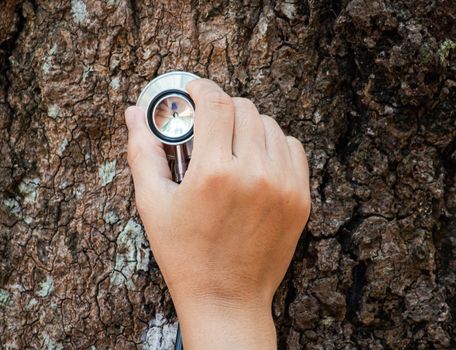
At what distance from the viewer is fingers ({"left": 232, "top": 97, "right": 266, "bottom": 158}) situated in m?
1.58

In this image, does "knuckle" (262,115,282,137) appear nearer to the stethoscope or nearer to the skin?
the skin

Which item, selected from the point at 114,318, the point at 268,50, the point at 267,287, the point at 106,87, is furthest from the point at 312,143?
the point at 114,318

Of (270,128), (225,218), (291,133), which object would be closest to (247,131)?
(270,128)

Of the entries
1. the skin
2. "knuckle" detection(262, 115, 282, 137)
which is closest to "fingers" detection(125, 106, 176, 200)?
the skin

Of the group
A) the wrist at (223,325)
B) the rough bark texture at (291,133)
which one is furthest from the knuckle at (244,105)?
the wrist at (223,325)

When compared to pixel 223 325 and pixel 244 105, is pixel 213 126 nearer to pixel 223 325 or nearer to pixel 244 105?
pixel 244 105

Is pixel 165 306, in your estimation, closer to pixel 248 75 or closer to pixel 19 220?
pixel 19 220

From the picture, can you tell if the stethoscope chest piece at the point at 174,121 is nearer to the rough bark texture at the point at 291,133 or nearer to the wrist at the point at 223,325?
the rough bark texture at the point at 291,133

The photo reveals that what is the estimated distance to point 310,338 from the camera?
1927 mm

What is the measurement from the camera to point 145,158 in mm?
1691

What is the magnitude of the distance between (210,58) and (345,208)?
51 cm

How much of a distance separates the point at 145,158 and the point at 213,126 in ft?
0.67

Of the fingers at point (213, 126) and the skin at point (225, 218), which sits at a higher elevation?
the fingers at point (213, 126)

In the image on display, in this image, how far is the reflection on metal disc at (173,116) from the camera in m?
1.75
